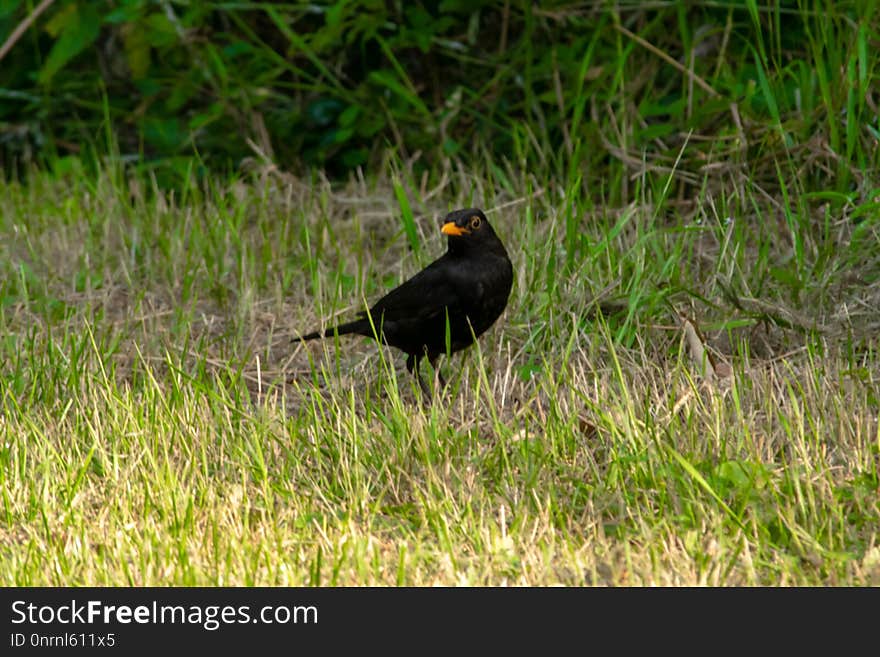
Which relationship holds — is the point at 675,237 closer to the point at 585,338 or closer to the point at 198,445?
the point at 585,338

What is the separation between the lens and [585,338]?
4480 millimetres

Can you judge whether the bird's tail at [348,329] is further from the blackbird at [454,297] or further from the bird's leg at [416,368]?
the bird's leg at [416,368]

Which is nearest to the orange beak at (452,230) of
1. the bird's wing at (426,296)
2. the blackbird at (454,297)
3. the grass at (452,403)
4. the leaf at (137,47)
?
the blackbird at (454,297)

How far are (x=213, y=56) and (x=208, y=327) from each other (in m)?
1.98

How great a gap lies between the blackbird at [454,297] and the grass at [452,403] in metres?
0.11

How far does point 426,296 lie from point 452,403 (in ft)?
1.85

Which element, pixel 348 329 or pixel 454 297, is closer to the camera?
pixel 454 297

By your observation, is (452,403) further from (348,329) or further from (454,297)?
(348,329)

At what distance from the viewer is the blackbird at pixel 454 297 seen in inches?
169

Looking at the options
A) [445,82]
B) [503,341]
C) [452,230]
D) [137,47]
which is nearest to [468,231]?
[452,230]

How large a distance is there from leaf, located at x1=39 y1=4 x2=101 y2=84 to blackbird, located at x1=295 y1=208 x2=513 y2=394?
280 cm

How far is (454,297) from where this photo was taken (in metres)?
4.30

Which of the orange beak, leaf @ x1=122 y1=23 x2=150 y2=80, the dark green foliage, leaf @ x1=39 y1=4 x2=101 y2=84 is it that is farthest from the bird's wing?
leaf @ x1=39 y1=4 x2=101 y2=84
